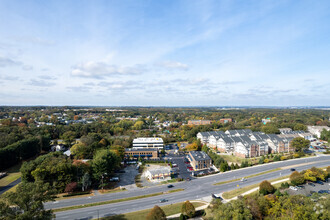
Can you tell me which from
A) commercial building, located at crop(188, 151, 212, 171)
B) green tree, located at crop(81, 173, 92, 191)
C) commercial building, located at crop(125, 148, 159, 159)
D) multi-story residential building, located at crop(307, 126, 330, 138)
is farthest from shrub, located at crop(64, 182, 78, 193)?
multi-story residential building, located at crop(307, 126, 330, 138)

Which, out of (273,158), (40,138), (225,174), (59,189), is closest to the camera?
(59,189)

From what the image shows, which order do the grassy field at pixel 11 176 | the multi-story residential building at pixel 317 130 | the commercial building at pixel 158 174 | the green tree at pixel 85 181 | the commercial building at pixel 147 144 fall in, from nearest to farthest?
the green tree at pixel 85 181 < the grassy field at pixel 11 176 < the commercial building at pixel 158 174 < the commercial building at pixel 147 144 < the multi-story residential building at pixel 317 130

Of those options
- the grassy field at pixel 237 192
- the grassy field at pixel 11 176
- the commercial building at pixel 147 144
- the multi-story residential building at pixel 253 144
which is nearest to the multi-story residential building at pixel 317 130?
the multi-story residential building at pixel 253 144

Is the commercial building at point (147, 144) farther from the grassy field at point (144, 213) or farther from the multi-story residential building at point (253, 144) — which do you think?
the grassy field at point (144, 213)

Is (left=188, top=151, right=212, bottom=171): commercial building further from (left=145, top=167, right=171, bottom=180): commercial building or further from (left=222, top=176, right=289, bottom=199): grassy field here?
(left=222, top=176, right=289, bottom=199): grassy field

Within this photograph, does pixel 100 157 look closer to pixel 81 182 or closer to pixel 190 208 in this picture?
pixel 81 182

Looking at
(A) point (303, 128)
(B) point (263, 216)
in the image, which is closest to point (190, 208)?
(B) point (263, 216)
